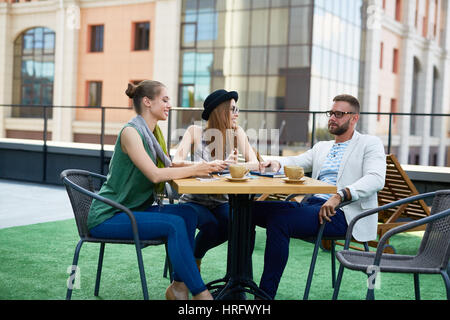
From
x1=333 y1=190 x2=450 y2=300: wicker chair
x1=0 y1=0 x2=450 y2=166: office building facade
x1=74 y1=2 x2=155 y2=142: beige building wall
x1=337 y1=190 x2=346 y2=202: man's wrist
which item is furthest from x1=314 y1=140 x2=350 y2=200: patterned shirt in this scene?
x1=74 y1=2 x2=155 y2=142: beige building wall

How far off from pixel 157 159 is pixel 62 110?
29.1 meters

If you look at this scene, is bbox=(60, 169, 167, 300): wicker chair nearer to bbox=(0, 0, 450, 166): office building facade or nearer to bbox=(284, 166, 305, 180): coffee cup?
bbox=(284, 166, 305, 180): coffee cup

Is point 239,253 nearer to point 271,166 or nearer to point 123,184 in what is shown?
point 271,166

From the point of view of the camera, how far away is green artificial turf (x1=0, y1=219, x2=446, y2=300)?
3998mm

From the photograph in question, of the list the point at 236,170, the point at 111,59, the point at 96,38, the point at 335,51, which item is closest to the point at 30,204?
the point at 236,170

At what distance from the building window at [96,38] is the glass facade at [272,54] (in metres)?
5.37

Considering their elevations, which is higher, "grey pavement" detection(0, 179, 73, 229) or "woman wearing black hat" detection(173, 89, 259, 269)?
"woman wearing black hat" detection(173, 89, 259, 269)

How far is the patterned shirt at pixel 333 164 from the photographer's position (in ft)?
13.1

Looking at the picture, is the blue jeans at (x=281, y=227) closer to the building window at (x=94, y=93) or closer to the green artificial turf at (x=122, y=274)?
the green artificial turf at (x=122, y=274)

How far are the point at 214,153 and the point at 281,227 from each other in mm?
879

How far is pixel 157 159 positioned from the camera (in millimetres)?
3502

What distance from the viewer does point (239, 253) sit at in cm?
354

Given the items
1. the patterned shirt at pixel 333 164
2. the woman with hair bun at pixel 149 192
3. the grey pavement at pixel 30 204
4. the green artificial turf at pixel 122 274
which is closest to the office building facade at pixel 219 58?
the grey pavement at pixel 30 204

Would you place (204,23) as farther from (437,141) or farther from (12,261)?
(12,261)
